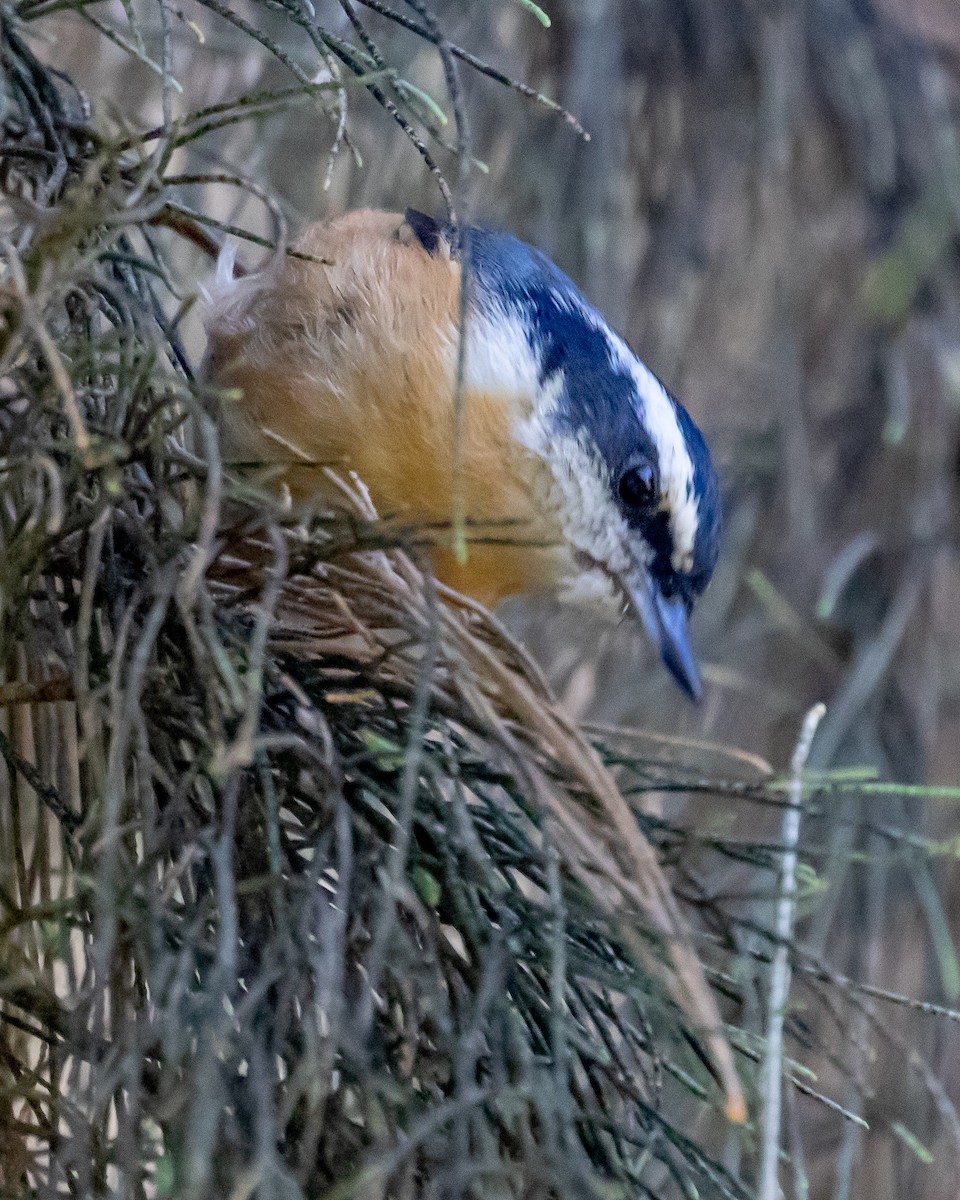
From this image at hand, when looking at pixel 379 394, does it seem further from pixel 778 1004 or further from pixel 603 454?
pixel 778 1004

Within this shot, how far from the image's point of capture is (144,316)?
65 cm

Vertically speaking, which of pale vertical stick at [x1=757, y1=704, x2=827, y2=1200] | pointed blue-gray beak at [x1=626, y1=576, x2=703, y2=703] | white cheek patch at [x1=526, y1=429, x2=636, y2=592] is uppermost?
white cheek patch at [x1=526, y1=429, x2=636, y2=592]

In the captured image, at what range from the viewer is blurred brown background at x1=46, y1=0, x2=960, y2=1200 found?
1.75 meters

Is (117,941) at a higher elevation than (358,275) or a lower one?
lower

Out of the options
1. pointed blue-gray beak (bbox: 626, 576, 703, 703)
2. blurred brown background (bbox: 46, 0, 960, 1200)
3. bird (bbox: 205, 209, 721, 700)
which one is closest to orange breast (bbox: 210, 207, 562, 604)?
bird (bbox: 205, 209, 721, 700)

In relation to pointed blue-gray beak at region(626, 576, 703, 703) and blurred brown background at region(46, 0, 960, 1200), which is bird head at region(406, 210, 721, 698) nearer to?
pointed blue-gray beak at region(626, 576, 703, 703)

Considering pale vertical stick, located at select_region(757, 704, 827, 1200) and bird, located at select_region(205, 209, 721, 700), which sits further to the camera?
bird, located at select_region(205, 209, 721, 700)

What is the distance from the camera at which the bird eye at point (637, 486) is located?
1.17 m

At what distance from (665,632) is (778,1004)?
1.84 ft

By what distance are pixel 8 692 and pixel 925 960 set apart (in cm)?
151

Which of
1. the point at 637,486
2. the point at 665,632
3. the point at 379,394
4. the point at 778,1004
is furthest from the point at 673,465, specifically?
the point at 778,1004

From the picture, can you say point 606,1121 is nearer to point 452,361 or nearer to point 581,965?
point 581,965

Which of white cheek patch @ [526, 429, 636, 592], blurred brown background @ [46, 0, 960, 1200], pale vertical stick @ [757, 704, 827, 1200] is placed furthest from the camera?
blurred brown background @ [46, 0, 960, 1200]

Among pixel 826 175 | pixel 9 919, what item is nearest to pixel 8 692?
pixel 9 919
